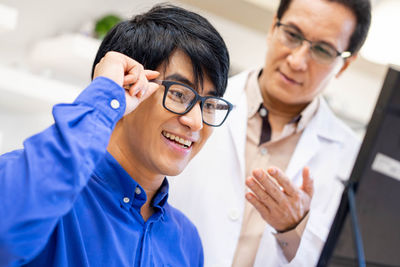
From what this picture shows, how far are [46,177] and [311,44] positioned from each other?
110cm

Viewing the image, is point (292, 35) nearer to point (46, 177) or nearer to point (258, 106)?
point (258, 106)

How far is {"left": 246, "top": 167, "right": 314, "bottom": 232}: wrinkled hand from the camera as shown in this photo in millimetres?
1256

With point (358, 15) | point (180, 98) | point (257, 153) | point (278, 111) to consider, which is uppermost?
point (358, 15)

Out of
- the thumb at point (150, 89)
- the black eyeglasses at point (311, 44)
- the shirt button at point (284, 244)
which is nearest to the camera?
the thumb at point (150, 89)

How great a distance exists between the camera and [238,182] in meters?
1.56

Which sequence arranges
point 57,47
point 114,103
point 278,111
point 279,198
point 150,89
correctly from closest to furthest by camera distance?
point 114,103, point 150,89, point 279,198, point 278,111, point 57,47

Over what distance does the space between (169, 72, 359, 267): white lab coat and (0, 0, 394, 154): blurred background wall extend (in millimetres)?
866

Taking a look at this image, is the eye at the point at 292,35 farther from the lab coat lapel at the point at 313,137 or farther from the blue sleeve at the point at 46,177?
the blue sleeve at the point at 46,177

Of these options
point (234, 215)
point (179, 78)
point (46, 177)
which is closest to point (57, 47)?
point (234, 215)

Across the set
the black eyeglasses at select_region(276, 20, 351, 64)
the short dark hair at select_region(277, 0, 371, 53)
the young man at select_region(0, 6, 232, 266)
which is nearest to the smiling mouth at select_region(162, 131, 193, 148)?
the young man at select_region(0, 6, 232, 266)

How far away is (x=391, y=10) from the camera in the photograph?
2.15 meters

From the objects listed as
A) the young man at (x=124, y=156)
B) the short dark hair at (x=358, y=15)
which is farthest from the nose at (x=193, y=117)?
the short dark hair at (x=358, y=15)

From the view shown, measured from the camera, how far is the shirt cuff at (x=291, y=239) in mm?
1339

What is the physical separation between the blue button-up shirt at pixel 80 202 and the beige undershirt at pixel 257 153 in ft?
1.06
